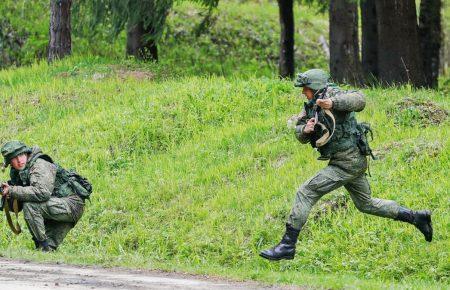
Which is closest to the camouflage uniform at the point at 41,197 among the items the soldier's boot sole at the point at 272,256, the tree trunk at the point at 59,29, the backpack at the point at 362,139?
the soldier's boot sole at the point at 272,256

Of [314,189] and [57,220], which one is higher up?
[314,189]

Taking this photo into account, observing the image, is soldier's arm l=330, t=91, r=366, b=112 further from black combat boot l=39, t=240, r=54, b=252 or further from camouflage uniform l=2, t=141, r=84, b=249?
black combat boot l=39, t=240, r=54, b=252

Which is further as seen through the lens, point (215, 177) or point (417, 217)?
point (215, 177)

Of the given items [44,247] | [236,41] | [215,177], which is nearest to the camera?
[44,247]

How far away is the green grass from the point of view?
10859 mm

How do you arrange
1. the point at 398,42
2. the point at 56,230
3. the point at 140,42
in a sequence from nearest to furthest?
the point at 56,230 < the point at 398,42 < the point at 140,42

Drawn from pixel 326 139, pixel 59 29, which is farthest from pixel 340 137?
pixel 59 29

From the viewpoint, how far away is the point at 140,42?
2439cm

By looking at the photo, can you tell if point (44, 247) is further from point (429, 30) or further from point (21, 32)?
point (21, 32)

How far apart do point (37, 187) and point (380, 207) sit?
3.99m

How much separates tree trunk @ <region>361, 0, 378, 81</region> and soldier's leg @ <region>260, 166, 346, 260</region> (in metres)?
12.8

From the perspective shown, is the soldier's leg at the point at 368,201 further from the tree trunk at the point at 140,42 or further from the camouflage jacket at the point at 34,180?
the tree trunk at the point at 140,42

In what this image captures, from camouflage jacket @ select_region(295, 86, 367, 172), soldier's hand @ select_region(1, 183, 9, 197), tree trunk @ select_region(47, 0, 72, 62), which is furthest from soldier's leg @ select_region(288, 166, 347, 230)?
tree trunk @ select_region(47, 0, 72, 62)

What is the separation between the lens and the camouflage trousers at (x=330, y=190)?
9.88 metres
